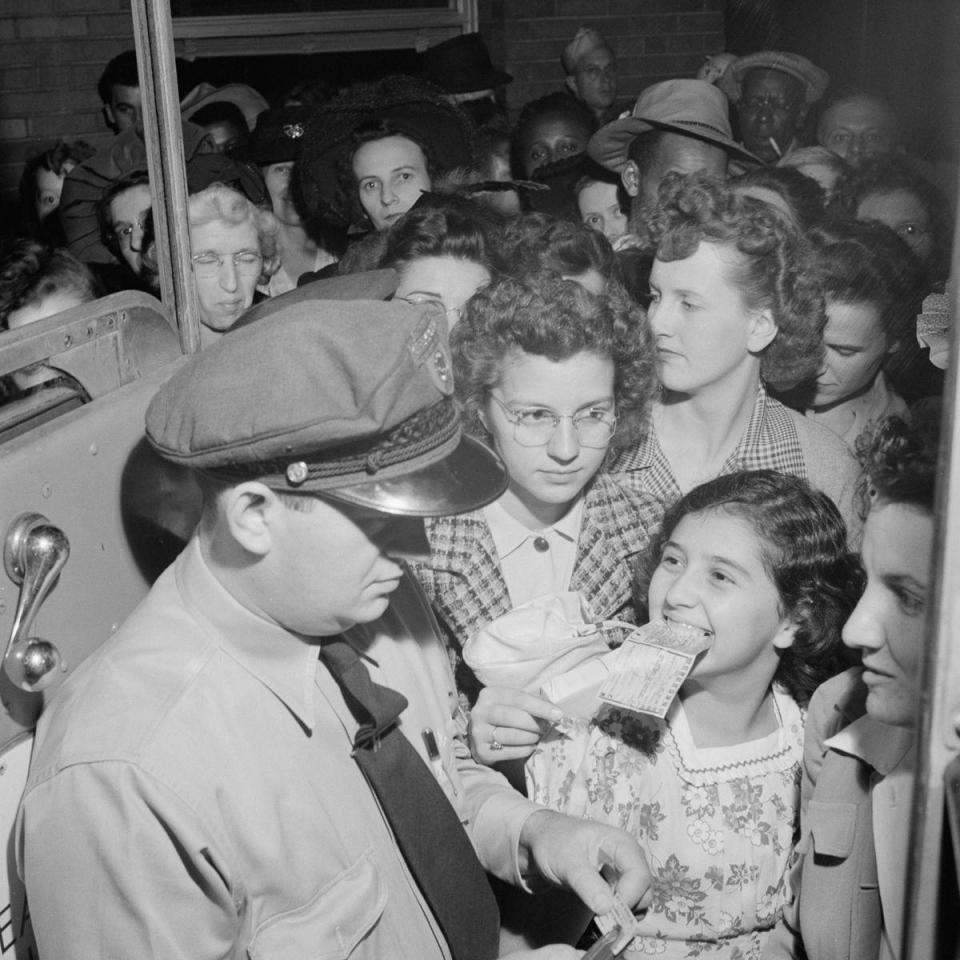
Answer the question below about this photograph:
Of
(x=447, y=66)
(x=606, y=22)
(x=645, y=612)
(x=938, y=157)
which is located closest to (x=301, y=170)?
(x=447, y=66)

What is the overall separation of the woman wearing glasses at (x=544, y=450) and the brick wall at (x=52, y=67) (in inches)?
221

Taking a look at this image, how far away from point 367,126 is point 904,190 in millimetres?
1984

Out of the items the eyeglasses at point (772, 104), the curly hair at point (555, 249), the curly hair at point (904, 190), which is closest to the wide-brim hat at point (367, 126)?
the curly hair at point (555, 249)

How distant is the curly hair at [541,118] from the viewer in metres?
5.47

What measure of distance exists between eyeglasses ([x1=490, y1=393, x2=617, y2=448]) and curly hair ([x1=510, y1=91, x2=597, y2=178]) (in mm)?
3219

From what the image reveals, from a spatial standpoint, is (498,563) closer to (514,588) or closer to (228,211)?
(514,588)

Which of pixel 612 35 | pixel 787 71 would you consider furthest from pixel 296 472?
pixel 612 35

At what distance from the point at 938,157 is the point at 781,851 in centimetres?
445

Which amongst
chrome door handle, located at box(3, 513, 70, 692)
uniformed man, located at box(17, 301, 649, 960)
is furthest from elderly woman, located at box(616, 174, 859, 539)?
chrome door handle, located at box(3, 513, 70, 692)

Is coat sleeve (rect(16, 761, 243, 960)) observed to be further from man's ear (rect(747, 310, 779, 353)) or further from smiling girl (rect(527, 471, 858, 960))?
man's ear (rect(747, 310, 779, 353))

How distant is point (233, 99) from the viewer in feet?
20.9

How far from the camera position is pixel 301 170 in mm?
4582

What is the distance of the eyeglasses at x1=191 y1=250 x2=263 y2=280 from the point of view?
3377mm

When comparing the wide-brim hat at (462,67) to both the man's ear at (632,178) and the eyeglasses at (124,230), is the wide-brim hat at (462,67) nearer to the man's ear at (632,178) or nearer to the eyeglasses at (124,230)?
the man's ear at (632,178)
